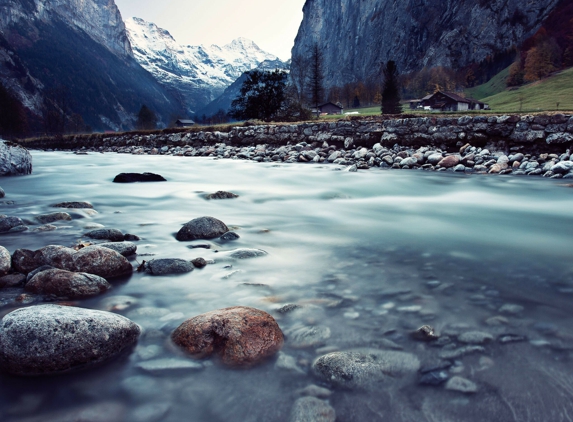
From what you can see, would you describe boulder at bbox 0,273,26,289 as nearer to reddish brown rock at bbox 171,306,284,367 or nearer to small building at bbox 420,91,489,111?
reddish brown rock at bbox 171,306,284,367

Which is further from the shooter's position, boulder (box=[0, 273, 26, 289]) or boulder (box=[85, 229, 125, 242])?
boulder (box=[85, 229, 125, 242])

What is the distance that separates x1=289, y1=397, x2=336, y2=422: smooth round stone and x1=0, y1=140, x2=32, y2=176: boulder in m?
12.1

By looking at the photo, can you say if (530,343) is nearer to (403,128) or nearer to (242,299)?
(242,299)

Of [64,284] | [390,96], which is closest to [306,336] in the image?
[64,284]

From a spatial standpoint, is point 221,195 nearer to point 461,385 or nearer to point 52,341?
point 52,341

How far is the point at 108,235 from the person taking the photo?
13.7ft

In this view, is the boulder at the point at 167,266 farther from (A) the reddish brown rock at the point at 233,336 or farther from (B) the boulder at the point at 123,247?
(A) the reddish brown rock at the point at 233,336

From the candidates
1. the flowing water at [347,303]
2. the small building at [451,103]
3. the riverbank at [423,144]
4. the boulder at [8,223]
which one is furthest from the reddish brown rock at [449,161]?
the small building at [451,103]

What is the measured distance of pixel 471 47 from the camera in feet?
374

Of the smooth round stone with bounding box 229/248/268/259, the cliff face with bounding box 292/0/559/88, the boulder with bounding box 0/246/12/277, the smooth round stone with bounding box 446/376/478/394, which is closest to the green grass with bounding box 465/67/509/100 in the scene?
the cliff face with bounding box 292/0/559/88

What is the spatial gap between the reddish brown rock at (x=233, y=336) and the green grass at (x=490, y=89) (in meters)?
99.5

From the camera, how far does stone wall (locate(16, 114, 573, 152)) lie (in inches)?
449

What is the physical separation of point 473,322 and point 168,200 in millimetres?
6158

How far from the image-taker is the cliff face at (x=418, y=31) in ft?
356
